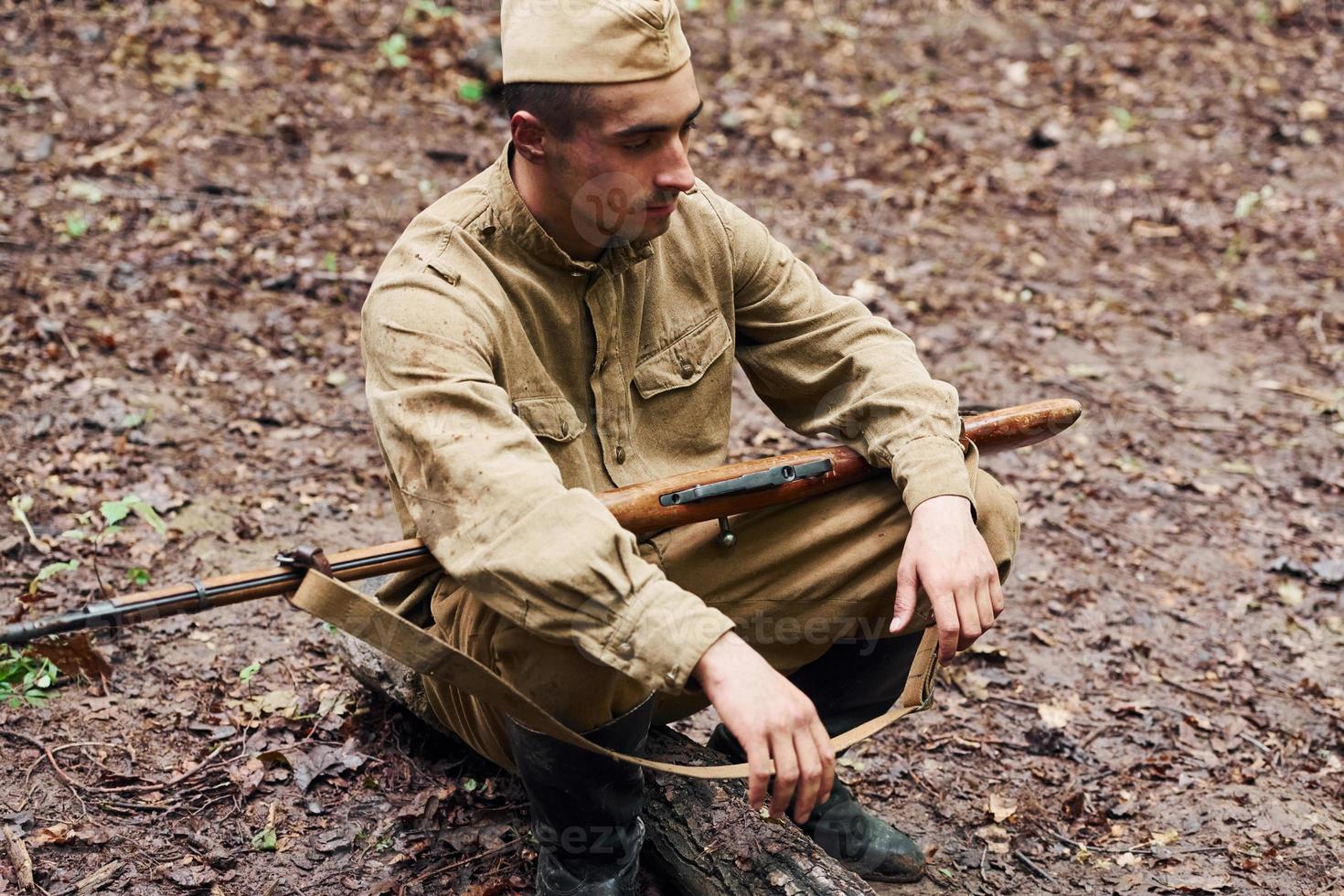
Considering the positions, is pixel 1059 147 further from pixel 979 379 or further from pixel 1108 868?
pixel 1108 868

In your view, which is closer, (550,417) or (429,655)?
(429,655)

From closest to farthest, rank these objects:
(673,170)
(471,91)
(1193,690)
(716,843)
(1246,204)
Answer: (673,170) < (716,843) < (1193,690) < (1246,204) < (471,91)

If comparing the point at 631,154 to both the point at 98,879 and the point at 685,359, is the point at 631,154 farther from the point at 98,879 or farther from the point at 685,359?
the point at 98,879

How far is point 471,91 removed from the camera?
864 cm

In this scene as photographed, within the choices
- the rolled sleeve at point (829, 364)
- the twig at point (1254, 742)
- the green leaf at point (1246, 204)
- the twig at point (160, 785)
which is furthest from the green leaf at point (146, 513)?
the green leaf at point (1246, 204)

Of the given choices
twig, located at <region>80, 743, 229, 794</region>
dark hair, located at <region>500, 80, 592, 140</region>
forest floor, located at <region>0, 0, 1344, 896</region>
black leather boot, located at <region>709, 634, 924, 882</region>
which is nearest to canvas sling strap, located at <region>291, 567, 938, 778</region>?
black leather boot, located at <region>709, 634, 924, 882</region>

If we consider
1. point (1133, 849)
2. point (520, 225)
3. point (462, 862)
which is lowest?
point (1133, 849)

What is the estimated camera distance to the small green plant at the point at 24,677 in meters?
3.68

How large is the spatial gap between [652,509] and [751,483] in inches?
11.0

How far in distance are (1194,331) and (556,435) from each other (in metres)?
5.30

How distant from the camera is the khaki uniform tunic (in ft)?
7.78

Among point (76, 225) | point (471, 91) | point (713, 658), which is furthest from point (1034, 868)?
point (471, 91)

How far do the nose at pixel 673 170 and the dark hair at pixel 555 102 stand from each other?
0.70ft

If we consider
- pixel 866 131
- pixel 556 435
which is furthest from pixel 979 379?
pixel 556 435
